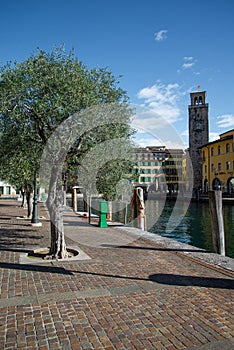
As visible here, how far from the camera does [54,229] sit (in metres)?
9.16

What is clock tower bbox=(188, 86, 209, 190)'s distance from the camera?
7439 cm

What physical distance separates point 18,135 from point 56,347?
661cm

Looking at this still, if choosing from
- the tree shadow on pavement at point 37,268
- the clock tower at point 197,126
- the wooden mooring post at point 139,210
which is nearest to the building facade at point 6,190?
the clock tower at point 197,126

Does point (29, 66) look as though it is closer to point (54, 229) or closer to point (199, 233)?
point (54, 229)

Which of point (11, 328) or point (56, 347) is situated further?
point (11, 328)

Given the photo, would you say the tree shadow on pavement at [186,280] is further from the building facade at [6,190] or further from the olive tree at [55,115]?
the building facade at [6,190]

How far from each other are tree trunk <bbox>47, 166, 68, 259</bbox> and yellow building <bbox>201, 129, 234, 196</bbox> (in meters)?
45.4

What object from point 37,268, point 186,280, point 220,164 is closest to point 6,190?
point 220,164

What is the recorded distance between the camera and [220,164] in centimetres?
5772

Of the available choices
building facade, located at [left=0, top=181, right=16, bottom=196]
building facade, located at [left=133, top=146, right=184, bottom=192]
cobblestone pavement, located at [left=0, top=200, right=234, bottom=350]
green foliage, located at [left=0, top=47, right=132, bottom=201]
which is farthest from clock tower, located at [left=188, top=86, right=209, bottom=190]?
cobblestone pavement, located at [left=0, top=200, right=234, bottom=350]

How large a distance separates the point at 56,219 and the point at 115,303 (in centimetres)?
420

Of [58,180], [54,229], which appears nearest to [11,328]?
[54,229]

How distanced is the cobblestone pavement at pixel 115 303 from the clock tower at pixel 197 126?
222ft

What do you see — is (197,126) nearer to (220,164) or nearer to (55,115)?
(220,164)
